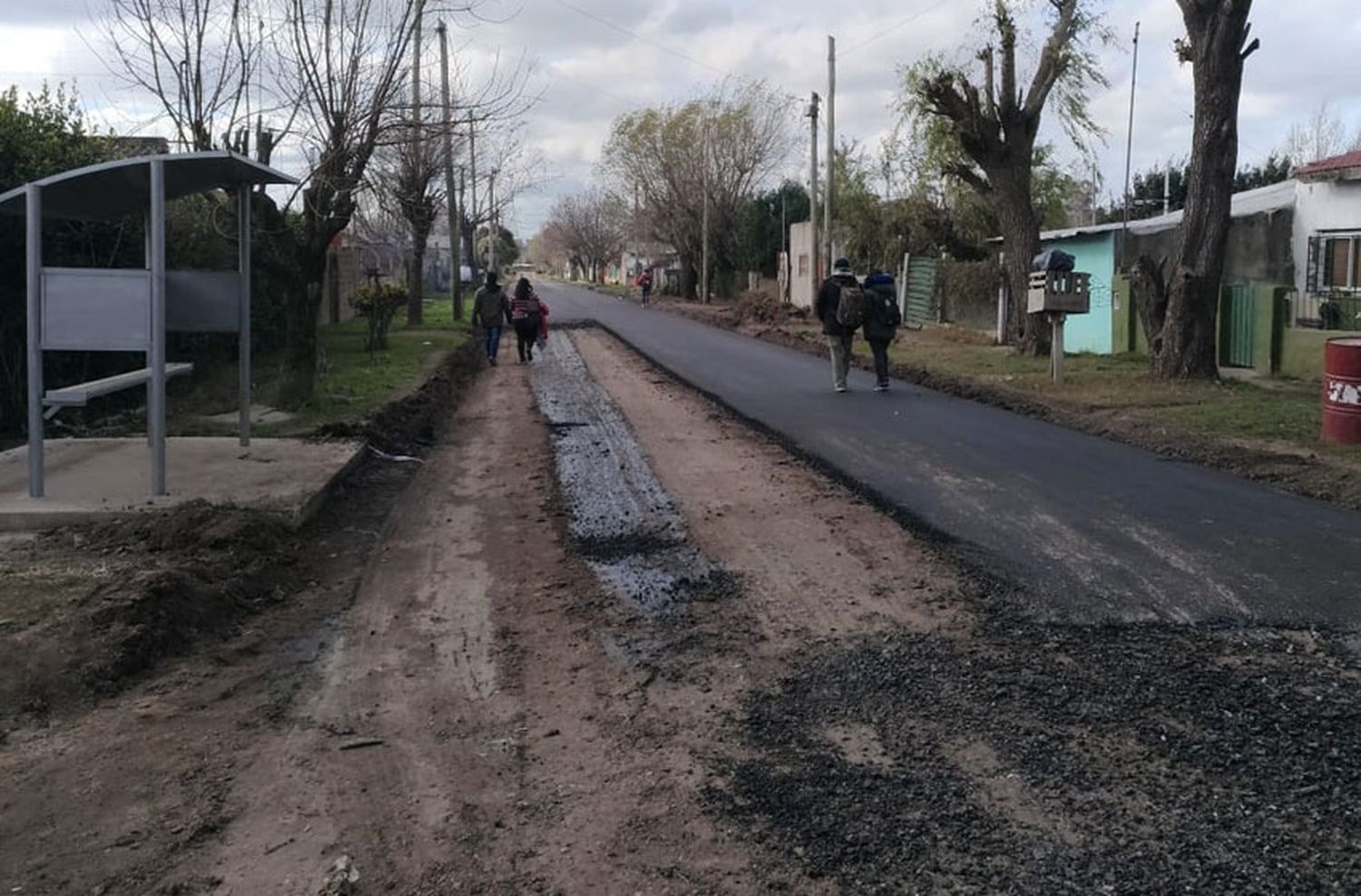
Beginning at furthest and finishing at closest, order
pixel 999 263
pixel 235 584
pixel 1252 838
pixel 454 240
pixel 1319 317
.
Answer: pixel 454 240 < pixel 999 263 < pixel 1319 317 < pixel 235 584 < pixel 1252 838

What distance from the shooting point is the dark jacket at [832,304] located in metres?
16.5

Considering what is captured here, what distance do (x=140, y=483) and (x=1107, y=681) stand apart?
7.09 metres

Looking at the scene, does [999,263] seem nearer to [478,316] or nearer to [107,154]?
[478,316]

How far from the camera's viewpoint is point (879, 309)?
16547 millimetres

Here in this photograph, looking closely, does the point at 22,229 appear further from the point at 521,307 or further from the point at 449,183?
the point at 449,183

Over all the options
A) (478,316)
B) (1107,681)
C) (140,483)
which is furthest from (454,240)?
(1107,681)

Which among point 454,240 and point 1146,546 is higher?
point 454,240

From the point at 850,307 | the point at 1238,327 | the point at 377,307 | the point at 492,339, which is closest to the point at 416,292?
the point at 377,307

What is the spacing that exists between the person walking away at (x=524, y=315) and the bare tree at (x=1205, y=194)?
36.1 feet

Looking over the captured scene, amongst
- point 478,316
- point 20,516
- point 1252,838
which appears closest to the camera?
point 1252,838

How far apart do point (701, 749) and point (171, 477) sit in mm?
6406

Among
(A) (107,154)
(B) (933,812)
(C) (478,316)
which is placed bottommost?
(B) (933,812)

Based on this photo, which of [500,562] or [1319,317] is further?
[1319,317]

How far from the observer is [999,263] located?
30250mm
